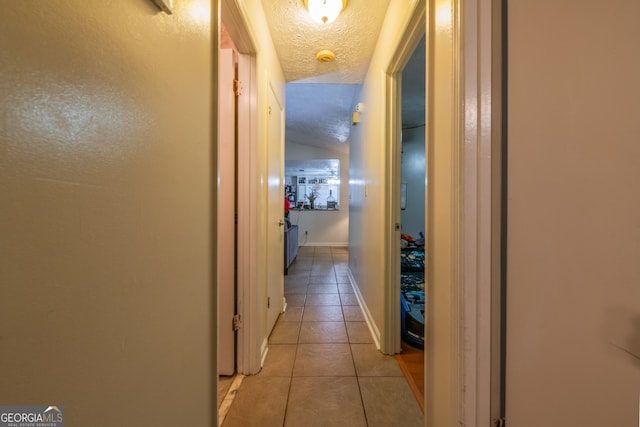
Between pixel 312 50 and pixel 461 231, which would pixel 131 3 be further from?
pixel 312 50

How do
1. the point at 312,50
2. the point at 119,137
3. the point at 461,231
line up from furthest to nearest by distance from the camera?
the point at 312,50, the point at 461,231, the point at 119,137

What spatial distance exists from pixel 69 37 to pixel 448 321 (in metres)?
1.20

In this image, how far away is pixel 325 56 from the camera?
2055 mm

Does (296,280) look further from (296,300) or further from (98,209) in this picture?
(98,209)

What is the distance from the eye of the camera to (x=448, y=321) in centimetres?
85

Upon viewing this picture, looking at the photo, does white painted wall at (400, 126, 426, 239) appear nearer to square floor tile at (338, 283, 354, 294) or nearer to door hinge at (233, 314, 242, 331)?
square floor tile at (338, 283, 354, 294)

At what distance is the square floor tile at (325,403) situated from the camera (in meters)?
1.23

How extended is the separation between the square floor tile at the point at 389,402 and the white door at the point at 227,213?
883 mm

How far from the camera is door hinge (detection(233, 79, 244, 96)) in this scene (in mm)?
1509

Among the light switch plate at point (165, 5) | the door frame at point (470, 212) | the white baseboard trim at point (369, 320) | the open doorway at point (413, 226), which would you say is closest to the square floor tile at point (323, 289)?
the white baseboard trim at point (369, 320)

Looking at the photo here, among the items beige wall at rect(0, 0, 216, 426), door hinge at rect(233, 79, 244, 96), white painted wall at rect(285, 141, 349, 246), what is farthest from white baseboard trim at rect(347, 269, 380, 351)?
white painted wall at rect(285, 141, 349, 246)

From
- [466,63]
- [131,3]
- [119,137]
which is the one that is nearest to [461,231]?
[466,63]

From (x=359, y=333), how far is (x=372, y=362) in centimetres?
38
